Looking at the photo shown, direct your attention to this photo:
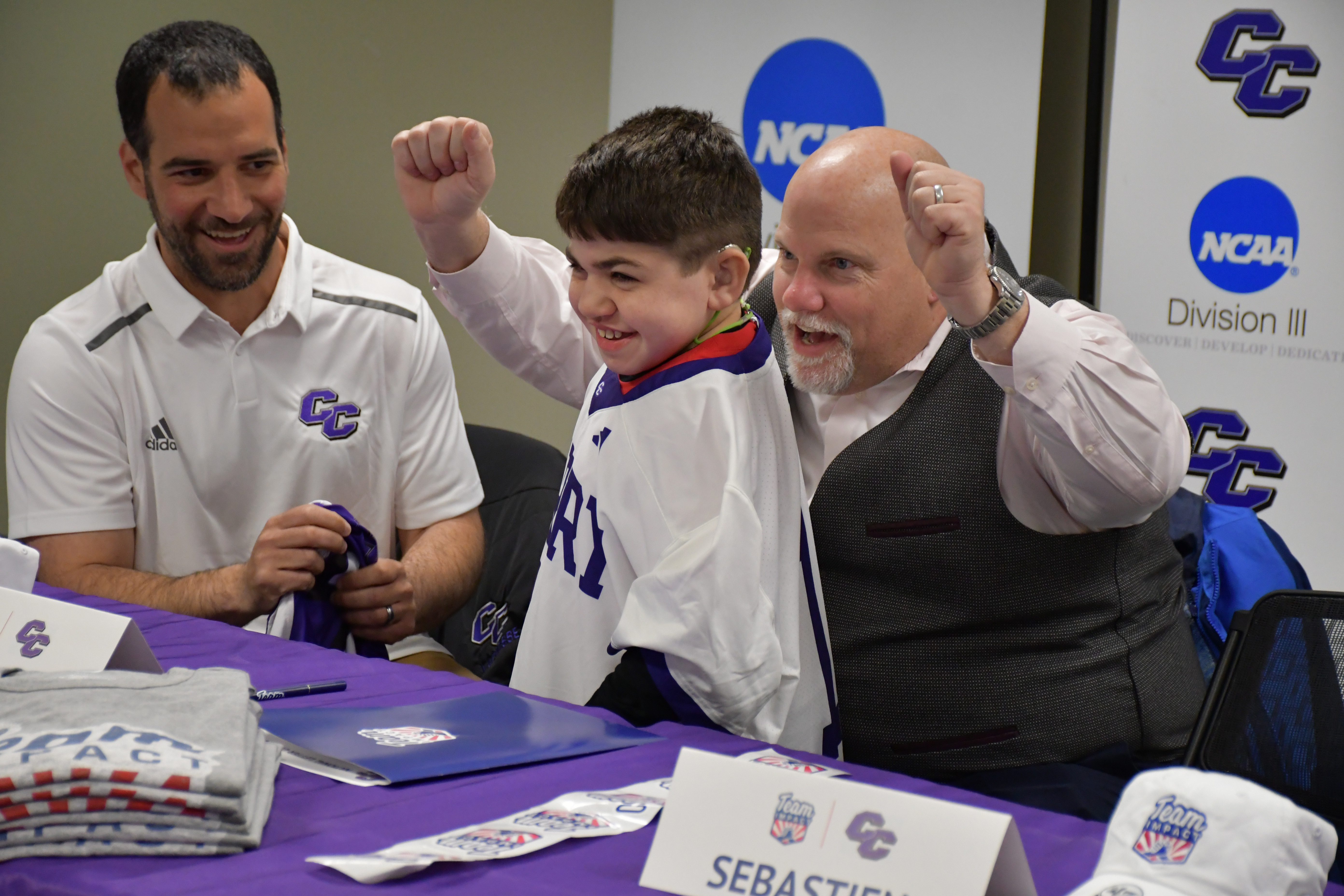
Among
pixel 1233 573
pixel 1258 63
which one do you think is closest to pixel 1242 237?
pixel 1258 63

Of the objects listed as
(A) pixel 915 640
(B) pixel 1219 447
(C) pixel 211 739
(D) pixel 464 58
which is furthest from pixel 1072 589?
(D) pixel 464 58

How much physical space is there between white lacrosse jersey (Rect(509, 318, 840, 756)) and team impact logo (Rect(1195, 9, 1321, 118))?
9.22ft

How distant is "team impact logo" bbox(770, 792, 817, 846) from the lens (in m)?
0.84

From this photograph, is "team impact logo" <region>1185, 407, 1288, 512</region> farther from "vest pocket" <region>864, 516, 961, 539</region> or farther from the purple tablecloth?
the purple tablecloth

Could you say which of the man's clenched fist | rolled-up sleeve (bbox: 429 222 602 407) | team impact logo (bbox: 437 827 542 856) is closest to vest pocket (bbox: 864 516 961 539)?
rolled-up sleeve (bbox: 429 222 602 407)

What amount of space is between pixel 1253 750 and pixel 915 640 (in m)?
0.50

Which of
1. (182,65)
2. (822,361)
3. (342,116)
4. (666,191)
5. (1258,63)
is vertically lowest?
(822,361)

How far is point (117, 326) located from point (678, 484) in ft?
4.30

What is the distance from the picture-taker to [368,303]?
2.35 meters

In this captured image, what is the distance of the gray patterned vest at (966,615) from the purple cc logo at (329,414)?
1019mm

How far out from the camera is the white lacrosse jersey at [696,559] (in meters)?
1.30

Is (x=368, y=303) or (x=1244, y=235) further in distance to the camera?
(x=1244, y=235)

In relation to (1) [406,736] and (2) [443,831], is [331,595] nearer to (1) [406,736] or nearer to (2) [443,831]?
(1) [406,736]

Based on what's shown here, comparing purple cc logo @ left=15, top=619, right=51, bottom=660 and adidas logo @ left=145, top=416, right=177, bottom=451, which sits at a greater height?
adidas logo @ left=145, top=416, right=177, bottom=451
